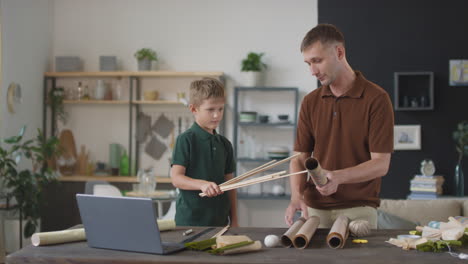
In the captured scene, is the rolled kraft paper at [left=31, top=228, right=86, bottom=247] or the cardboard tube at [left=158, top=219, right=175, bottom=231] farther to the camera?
the cardboard tube at [left=158, top=219, right=175, bottom=231]

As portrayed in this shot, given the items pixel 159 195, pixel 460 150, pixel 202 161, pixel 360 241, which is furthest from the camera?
pixel 460 150

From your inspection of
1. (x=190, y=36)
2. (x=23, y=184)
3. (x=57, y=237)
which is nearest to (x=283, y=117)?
(x=190, y=36)

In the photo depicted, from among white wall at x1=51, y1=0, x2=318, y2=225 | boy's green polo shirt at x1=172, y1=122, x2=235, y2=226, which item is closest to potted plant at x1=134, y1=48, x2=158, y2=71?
white wall at x1=51, y1=0, x2=318, y2=225

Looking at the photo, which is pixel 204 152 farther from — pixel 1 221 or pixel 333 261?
→ pixel 1 221

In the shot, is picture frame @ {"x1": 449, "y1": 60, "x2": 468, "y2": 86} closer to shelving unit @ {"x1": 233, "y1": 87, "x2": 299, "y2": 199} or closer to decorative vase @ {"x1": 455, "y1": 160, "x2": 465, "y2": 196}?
decorative vase @ {"x1": 455, "y1": 160, "x2": 465, "y2": 196}

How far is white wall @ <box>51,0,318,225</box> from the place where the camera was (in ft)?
22.2

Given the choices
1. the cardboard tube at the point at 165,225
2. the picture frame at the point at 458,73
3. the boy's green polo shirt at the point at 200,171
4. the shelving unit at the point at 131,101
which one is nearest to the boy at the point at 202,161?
the boy's green polo shirt at the point at 200,171

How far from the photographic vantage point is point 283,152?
21.0ft

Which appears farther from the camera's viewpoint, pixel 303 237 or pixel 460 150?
pixel 460 150

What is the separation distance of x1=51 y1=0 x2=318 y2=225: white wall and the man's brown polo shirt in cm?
424

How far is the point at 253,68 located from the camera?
655 cm

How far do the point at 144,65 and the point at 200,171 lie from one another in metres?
4.24

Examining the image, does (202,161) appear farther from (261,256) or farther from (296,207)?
(261,256)

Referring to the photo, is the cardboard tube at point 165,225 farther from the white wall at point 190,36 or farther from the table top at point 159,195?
the white wall at point 190,36
